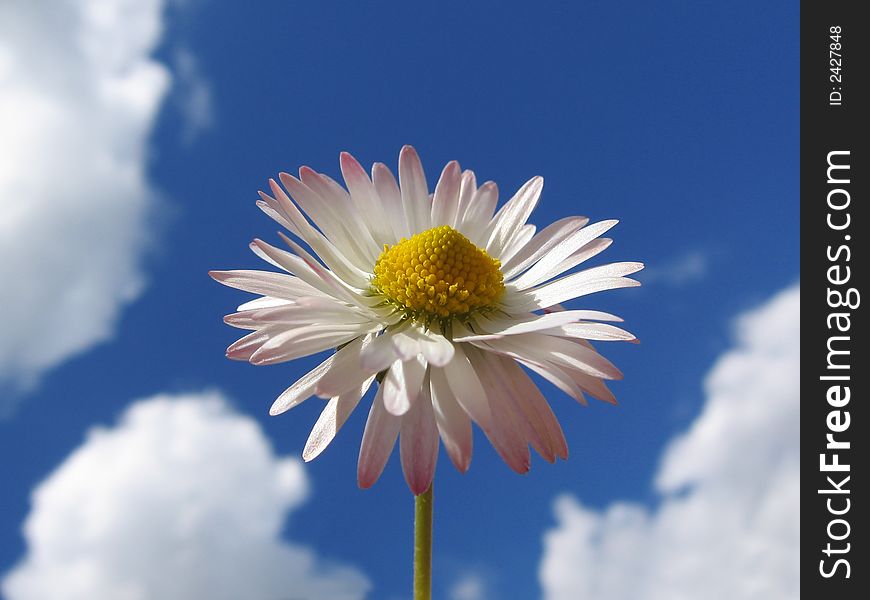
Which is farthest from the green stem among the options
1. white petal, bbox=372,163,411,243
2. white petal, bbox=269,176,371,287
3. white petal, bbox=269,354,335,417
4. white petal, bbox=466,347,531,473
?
white petal, bbox=372,163,411,243

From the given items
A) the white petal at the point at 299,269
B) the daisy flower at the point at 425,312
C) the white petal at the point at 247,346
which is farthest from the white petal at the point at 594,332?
the white petal at the point at 247,346

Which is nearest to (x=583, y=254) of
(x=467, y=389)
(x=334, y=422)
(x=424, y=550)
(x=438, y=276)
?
(x=438, y=276)

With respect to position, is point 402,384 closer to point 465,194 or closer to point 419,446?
point 419,446
